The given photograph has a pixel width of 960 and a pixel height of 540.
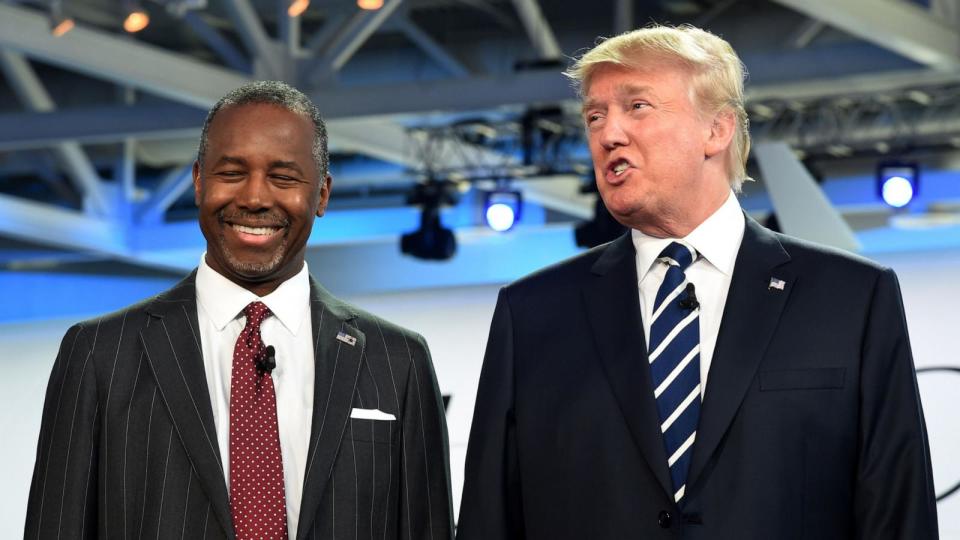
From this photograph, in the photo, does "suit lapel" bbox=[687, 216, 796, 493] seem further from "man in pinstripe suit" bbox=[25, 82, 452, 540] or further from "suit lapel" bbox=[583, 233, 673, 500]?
"man in pinstripe suit" bbox=[25, 82, 452, 540]

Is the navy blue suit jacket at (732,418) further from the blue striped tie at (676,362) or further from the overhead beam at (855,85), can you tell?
the overhead beam at (855,85)

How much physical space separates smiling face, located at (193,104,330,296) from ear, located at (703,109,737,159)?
675 mm

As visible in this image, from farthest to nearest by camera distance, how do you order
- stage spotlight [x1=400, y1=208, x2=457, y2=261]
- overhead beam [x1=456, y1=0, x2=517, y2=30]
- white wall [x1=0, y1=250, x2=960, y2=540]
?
stage spotlight [x1=400, y1=208, x2=457, y2=261] → overhead beam [x1=456, y1=0, x2=517, y2=30] → white wall [x1=0, y1=250, x2=960, y2=540]

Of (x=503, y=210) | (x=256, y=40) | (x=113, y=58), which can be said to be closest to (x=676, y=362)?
(x=113, y=58)

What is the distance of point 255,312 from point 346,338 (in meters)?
0.18

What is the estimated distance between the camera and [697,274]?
2537 mm

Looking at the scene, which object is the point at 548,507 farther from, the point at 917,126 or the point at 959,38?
the point at 917,126

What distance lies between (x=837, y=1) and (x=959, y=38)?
1.12m

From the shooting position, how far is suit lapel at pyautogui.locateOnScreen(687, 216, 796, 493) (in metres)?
2.38

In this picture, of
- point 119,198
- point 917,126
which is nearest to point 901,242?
point 917,126

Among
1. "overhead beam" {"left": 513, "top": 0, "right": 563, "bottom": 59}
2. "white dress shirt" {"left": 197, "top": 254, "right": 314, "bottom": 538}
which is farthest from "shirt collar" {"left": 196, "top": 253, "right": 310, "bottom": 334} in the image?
"overhead beam" {"left": 513, "top": 0, "right": 563, "bottom": 59}

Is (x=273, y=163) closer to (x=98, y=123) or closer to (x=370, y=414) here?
(x=370, y=414)

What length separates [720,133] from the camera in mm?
2541

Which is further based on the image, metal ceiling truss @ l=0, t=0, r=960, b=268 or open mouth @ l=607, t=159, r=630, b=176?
metal ceiling truss @ l=0, t=0, r=960, b=268
